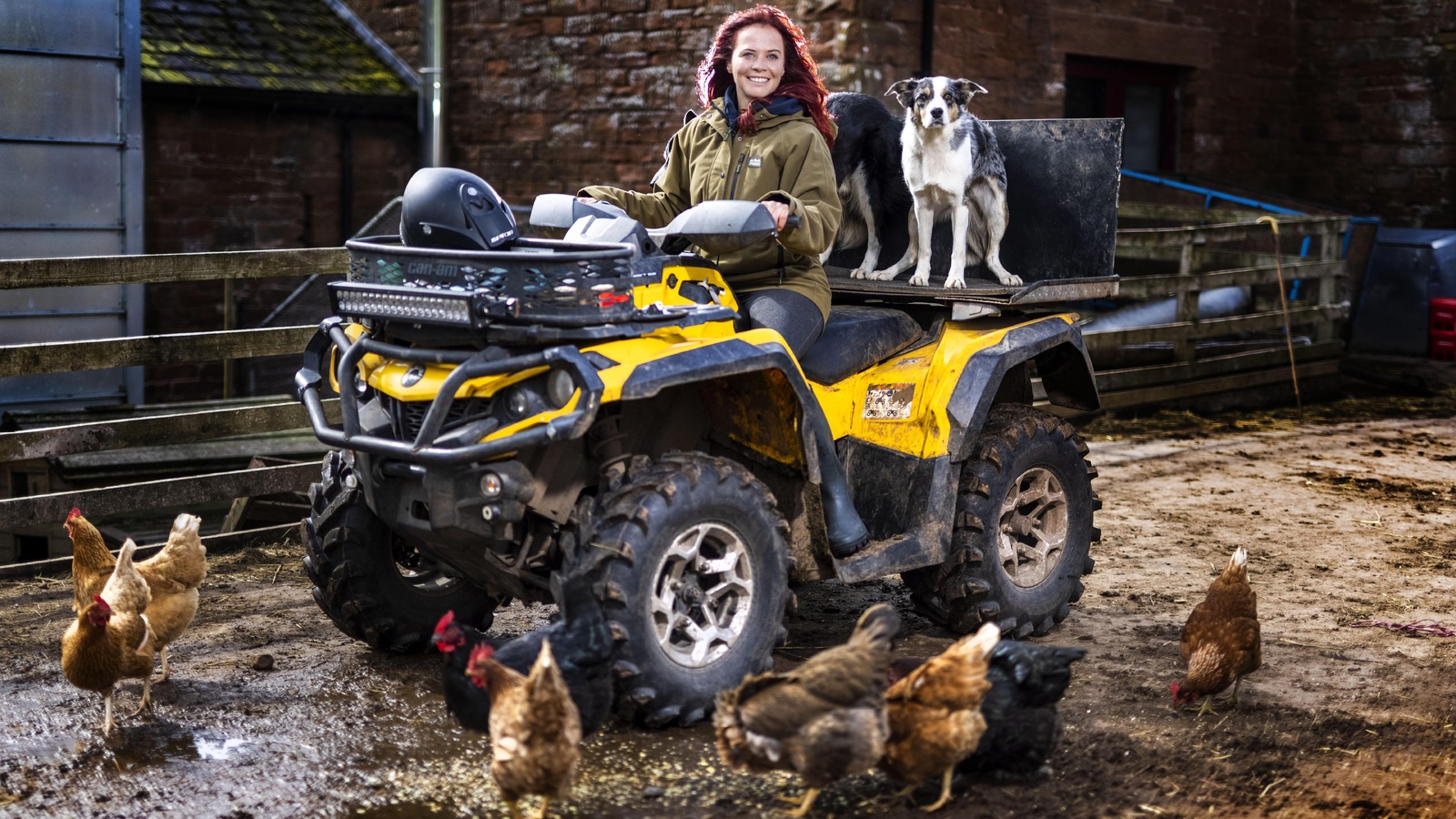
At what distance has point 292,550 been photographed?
22.8 feet

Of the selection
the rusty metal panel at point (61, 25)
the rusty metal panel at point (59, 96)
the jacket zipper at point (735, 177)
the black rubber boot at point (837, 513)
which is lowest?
the black rubber boot at point (837, 513)

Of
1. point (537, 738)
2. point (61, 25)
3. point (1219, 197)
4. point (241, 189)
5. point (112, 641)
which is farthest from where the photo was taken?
point (1219, 197)

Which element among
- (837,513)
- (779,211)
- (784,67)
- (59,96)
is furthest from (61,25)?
(837,513)

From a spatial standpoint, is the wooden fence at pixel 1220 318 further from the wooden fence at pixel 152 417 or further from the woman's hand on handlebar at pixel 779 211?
the woman's hand on handlebar at pixel 779 211

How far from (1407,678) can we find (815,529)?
2155 millimetres

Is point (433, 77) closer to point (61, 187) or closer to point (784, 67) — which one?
point (61, 187)

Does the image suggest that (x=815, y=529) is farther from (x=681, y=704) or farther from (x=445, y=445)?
(x=445, y=445)

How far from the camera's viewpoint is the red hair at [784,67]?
512 centimetres

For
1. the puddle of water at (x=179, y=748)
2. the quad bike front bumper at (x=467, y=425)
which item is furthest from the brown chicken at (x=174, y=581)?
the quad bike front bumper at (x=467, y=425)

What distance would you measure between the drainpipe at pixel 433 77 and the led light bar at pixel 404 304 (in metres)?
9.27

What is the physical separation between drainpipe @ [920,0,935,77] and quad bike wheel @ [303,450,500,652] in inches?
276

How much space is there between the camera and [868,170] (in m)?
6.09

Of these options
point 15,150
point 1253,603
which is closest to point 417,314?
point 1253,603

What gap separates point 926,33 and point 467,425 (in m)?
7.77
